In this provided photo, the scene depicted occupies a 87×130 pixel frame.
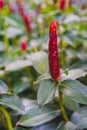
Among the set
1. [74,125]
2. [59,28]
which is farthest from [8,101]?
[59,28]

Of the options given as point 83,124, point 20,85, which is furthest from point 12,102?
point 20,85

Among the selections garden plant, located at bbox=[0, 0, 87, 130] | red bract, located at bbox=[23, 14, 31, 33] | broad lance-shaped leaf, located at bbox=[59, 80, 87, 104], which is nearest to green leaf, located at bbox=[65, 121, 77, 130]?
garden plant, located at bbox=[0, 0, 87, 130]

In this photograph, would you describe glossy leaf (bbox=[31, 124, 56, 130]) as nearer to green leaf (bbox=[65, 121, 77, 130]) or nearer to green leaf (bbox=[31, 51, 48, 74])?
green leaf (bbox=[65, 121, 77, 130])

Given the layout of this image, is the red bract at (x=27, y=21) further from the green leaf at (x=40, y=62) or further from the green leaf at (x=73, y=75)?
the green leaf at (x=73, y=75)

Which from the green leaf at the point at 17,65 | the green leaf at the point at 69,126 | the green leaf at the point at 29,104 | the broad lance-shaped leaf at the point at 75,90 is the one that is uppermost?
the broad lance-shaped leaf at the point at 75,90

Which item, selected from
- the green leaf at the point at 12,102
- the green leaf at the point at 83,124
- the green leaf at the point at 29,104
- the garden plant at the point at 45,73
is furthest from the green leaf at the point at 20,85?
the green leaf at the point at 83,124

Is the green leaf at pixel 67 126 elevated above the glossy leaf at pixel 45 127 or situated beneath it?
elevated above

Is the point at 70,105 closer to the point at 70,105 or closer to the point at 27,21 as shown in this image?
the point at 70,105

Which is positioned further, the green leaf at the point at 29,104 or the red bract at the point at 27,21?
the red bract at the point at 27,21
